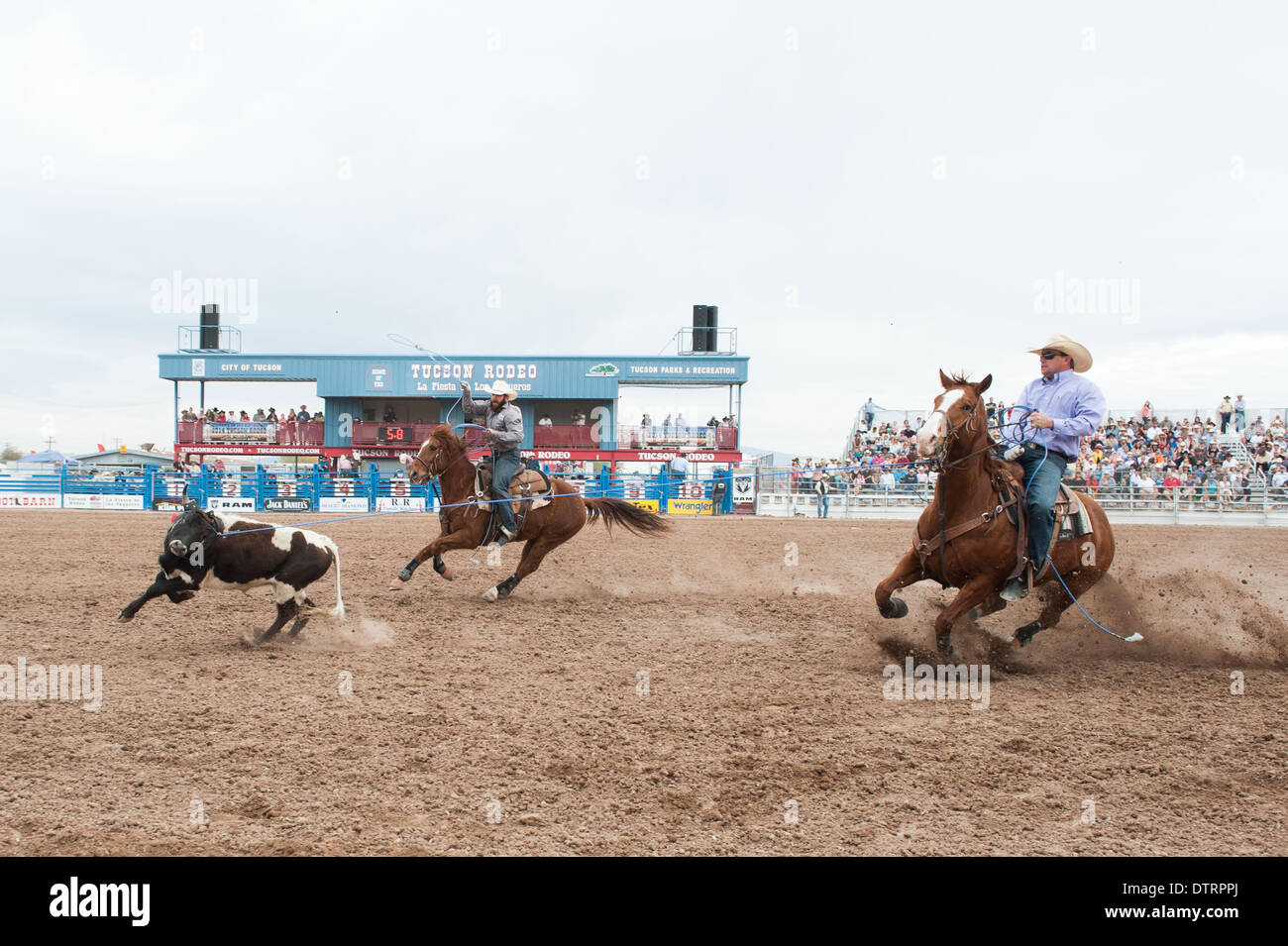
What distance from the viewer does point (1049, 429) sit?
5.86m

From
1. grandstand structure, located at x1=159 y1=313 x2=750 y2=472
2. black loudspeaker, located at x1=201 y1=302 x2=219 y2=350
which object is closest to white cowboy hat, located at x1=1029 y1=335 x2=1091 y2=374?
grandstand structure, located at x1=159 y1=313 x2=750 y2=472

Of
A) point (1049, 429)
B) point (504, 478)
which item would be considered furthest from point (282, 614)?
point (1049, 429)

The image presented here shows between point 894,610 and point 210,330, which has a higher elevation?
point 210,330

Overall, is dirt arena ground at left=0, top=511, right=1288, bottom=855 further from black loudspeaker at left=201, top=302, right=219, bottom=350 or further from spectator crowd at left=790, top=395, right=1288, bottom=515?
black loudspeaker at left=201, top=302, right=219, bottom=350

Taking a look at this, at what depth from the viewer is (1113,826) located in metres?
3.17

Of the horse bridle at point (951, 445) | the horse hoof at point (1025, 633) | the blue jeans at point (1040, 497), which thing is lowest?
the horse hoof at point (1025, 633)

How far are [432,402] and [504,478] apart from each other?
3011 centimetres

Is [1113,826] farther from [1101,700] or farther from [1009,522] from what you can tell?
[1009,522]

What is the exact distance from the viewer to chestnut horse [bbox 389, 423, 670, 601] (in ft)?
27.1

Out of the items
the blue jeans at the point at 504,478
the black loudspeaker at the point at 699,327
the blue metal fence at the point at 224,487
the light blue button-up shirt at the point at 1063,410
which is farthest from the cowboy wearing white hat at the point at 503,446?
the black loudspeaker at the point at 699,327

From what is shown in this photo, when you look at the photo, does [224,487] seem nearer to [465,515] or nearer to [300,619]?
[465,515]
